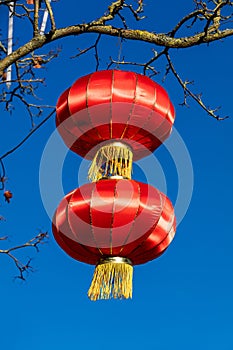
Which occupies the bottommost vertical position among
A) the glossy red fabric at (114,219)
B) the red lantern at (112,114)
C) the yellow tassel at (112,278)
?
the yellow tassel at (112,278)

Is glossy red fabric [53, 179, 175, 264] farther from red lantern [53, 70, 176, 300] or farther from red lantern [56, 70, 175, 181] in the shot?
red lantern [56, 70, 175, 181]

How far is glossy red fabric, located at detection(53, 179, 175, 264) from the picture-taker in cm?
331

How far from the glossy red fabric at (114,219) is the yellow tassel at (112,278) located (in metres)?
0.06

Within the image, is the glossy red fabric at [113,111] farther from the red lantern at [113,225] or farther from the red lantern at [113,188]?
the red lantern at [113,225]

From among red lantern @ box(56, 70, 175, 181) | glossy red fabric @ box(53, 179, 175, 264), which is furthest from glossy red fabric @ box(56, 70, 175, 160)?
glossy red fabric @ box(53, 179, 175, 264)

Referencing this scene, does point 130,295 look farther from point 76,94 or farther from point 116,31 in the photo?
point 116,31

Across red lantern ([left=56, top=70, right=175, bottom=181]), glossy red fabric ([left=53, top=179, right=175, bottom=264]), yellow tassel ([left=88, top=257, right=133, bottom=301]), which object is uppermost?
red lantern ([left=56, top=70, right=175, bottom=181])

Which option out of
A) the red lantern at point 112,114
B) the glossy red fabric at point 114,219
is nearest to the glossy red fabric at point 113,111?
the red lantern at point 112,114

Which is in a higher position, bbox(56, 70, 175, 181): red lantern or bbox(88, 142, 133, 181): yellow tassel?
bbox(56, 70, 175, 181): red lantern

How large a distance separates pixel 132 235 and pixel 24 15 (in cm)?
153

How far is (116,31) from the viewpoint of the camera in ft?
11.0

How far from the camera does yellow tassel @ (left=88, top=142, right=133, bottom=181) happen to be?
3432 mm

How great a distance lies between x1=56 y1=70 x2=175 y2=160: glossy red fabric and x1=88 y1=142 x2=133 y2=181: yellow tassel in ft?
0.20

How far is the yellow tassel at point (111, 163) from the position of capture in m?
3.43
